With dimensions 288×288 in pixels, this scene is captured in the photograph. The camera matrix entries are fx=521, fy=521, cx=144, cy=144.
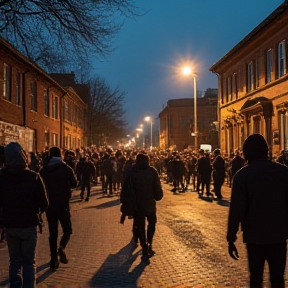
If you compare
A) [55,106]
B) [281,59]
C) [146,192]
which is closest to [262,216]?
[146,192]

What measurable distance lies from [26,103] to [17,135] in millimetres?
2889

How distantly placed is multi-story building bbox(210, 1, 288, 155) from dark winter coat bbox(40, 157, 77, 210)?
63.9 feet

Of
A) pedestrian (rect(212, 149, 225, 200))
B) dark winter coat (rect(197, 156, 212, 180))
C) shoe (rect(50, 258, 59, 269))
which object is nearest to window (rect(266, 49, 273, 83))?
dark winter coat (rect(197, 156, 212, 180))

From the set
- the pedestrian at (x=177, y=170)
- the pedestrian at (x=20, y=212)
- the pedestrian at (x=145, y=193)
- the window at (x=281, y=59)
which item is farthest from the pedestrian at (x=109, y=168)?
the pedestrian at (x=20, y=212)

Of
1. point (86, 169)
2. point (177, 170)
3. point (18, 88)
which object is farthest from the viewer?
point (18, 88)

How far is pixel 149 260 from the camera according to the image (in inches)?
348

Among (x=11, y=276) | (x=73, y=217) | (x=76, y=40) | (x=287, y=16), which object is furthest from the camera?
(x=287, y=16)

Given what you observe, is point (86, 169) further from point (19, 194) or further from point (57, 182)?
point (19, 194)

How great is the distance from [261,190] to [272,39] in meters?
25.4

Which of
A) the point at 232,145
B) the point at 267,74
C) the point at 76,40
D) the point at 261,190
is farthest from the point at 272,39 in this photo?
the point at 261,190

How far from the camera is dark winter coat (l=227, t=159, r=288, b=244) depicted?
4938mm

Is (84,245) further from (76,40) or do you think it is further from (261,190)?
(76,40)

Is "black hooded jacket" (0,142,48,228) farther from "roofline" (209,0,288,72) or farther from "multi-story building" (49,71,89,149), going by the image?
"multi-story building" (49,71,89,149)

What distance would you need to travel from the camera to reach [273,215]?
496 cm
